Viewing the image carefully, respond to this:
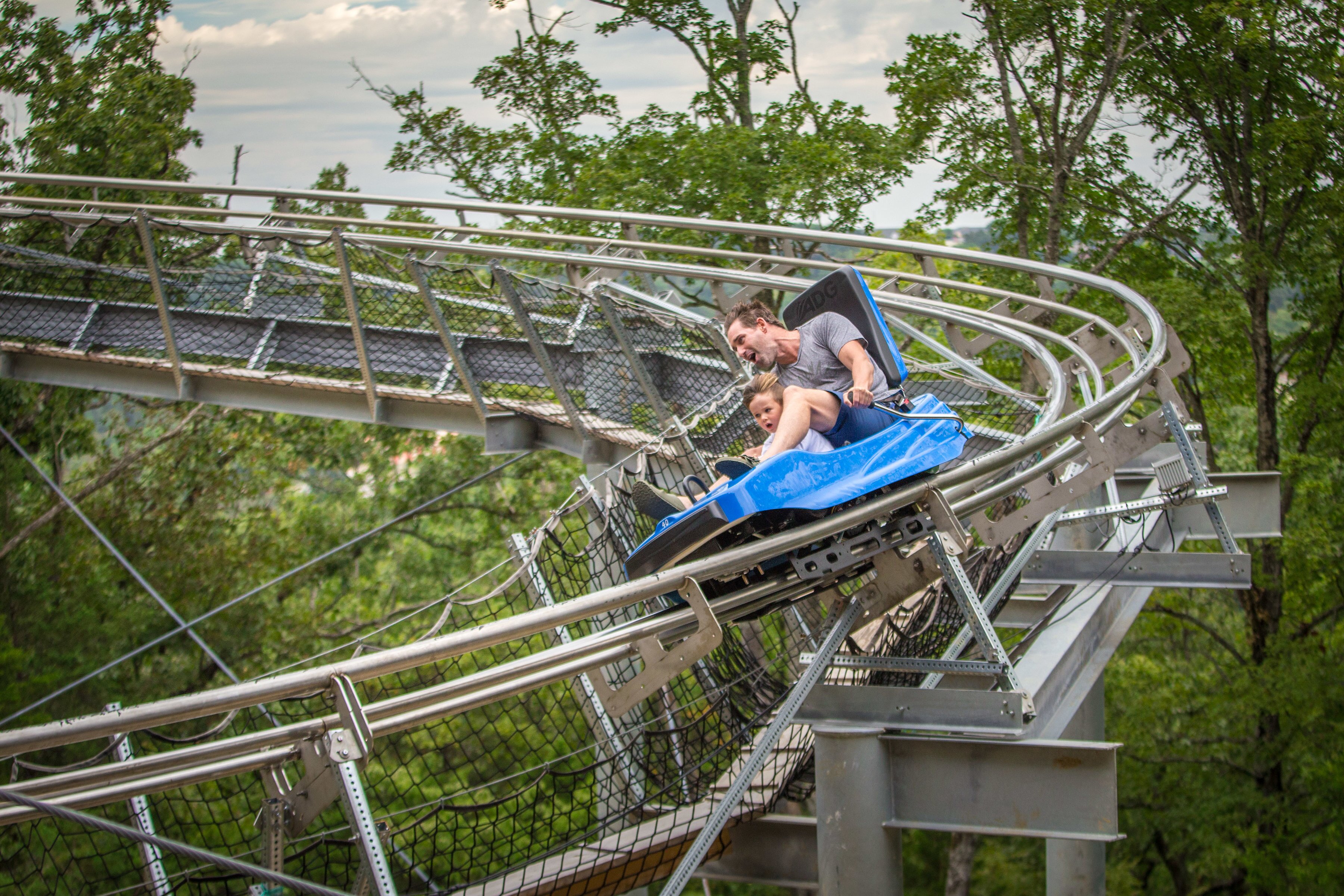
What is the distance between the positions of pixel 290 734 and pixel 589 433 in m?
4.57

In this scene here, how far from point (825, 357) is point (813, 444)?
19.7 inches

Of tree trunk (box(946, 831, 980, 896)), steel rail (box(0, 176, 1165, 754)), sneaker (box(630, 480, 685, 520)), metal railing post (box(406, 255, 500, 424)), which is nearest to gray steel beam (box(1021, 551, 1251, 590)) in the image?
steel rail (box(0, 176, 1165, 754))

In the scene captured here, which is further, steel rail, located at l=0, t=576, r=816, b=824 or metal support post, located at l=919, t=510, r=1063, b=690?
metal support post, located at l=919, t=510, r=1063, b=690

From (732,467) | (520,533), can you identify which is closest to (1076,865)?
(520,533)

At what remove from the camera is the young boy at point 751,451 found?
328 centimetres

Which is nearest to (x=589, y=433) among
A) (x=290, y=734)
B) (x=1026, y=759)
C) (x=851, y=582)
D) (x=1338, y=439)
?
(x=851, y=582)

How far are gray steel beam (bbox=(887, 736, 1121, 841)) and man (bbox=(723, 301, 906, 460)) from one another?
1.05 m

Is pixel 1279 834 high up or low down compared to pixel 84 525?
down

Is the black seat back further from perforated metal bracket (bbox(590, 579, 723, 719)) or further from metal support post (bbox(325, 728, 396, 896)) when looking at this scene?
metal support post (bbox(325, 728, 396, 896))

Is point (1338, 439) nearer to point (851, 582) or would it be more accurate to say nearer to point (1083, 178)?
point (1083, 178)

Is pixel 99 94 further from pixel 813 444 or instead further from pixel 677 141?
pixel 813 444

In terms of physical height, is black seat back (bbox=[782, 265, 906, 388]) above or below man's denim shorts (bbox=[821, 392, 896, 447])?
above

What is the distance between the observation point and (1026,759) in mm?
3592

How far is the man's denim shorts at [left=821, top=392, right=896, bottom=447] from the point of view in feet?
11.8
